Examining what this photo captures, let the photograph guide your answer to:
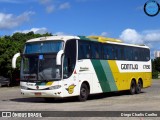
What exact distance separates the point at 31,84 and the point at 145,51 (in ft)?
39.9

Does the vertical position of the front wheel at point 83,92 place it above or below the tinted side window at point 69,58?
below

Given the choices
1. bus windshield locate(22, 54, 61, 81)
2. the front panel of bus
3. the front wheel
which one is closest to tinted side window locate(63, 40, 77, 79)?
the front panel of bus

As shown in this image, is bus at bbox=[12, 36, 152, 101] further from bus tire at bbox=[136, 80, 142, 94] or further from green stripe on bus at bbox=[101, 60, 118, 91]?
bus tire at bbox=[136, 80, 142, 94]

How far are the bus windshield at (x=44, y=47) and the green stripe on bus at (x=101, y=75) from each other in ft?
9.31

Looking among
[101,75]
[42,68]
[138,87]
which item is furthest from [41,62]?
[138,87]

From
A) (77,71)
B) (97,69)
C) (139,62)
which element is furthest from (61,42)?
(139,62)

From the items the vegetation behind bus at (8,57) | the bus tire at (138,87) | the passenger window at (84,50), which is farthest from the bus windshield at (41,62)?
the vegetation behind bus at (8,57)

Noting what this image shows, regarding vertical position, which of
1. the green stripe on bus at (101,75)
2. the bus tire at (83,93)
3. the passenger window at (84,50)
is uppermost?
the passenger window at (84,50)

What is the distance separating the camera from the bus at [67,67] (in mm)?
21203

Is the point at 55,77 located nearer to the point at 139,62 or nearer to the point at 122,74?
the point at 122,74

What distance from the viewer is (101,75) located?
81.5 feet

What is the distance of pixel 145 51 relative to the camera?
3131 cm

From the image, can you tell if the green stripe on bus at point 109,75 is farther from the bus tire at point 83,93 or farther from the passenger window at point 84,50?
the bus tire at point 83,93

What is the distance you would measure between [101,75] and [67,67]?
12.6 feet
